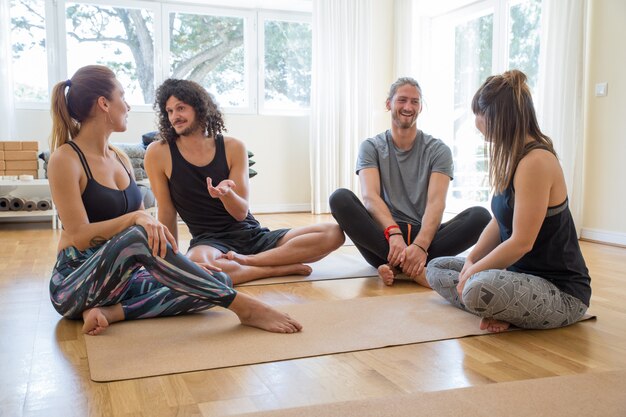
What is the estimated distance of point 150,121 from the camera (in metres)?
5.93

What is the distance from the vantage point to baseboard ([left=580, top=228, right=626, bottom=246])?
413 cm

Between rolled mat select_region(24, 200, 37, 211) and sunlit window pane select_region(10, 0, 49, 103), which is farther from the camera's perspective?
sunlit window pane select_region(10, 0, 49, 103)

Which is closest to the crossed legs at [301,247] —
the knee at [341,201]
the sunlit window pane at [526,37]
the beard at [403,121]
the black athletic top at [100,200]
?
the knee at [341,201]

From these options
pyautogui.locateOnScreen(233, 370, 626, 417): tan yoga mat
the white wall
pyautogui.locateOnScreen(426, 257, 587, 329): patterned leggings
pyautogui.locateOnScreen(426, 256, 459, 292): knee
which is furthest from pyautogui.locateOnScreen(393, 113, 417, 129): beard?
the white wall

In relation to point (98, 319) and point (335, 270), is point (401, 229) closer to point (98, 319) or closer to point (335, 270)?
point (335, 270)

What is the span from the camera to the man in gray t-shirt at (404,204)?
8.82 ft

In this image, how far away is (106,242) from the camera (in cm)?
191

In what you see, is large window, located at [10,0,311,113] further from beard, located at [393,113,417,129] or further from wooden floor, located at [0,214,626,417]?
wooden floor, located at [0,214,626,417]

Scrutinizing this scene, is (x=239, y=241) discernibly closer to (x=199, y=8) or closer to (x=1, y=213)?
(x=1, y=213)

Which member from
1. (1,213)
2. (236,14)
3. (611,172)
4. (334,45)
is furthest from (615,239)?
(1,213)

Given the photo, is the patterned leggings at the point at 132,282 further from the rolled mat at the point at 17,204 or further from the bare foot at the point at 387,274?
the rolled mat at the point at 17,204

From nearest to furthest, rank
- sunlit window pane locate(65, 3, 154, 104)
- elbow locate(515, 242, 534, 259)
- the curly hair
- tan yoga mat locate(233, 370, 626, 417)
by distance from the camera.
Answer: tan yoga mat locate(233, 370, 626, 417)
elbow locate(515, 242, 534, 259)
the curly hair
sunlit window pane locate(65, 3, 154, 104)

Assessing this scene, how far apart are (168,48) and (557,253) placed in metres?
4.91

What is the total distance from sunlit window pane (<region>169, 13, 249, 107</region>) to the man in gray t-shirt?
3.59 m
